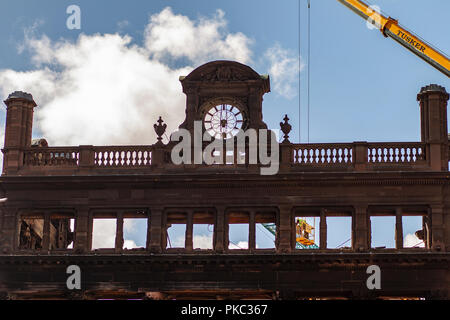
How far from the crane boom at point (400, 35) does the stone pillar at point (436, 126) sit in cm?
201

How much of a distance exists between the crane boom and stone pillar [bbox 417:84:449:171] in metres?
2.01

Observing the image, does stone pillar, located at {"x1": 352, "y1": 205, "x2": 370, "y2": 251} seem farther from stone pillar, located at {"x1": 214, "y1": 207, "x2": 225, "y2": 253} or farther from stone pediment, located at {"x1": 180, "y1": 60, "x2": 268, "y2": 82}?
stone pediment, located at {"x1": 180, "y1": 60, "x2": 268, "y2": 82}

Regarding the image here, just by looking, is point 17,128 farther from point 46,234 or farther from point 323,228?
point 323,228

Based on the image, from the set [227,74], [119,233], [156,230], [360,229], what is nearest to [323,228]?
[360,229]

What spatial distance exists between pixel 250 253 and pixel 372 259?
663 cm

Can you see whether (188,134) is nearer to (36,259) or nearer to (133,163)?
(133,163)

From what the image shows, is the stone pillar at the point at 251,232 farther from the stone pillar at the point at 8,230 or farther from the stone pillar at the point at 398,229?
the stone pillar at the point at 8,230

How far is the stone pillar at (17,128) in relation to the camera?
244 feet

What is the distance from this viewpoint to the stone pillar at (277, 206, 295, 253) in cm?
7125

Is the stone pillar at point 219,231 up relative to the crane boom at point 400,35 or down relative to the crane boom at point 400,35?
down

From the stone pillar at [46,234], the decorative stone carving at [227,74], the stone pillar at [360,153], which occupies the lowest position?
the stone pillar at [46,234]

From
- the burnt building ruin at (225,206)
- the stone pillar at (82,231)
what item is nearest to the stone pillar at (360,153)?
the burnt building ruin at (225,206)

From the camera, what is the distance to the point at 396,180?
71.4 metres

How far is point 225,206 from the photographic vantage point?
237 feet
